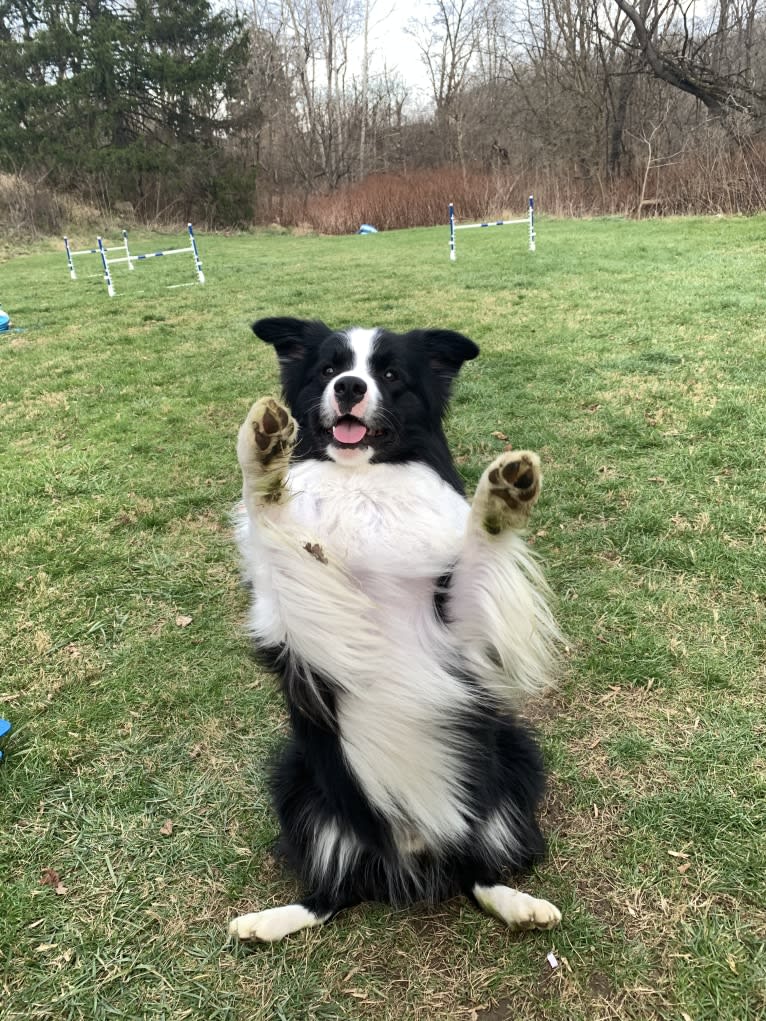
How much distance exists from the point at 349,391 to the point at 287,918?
1532 mm

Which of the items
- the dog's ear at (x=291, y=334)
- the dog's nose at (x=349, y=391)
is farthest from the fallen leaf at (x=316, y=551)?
the dog's ear at (x=291, y=334)

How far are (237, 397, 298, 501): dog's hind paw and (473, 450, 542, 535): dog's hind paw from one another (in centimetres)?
51

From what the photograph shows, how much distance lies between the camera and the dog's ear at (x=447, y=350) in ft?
7.30

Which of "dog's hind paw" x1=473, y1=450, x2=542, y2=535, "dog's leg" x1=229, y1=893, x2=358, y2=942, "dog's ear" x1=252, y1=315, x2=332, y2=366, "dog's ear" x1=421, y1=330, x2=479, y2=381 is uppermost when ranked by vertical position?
"dog's ear" x1=252, y1=315, x2=332, y2=366

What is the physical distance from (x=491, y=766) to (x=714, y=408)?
161 inches

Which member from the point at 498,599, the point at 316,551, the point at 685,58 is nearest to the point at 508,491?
the point at 498,599

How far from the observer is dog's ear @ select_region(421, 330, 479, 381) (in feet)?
7.30

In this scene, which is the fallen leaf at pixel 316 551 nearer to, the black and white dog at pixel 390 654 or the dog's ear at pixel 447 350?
the black and white dog at pixel 390 654

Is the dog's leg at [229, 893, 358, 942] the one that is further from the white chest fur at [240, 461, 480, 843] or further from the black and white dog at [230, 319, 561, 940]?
the white chest fur at [240, 461, 480, 843]

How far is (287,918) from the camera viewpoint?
5.94ft

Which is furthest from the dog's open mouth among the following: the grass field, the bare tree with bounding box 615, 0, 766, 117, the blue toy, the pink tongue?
the bare tree with bounding box 615, 0, 766, 117

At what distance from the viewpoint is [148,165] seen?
2556cm

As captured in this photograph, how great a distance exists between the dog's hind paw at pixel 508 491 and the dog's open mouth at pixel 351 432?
45 centimetres

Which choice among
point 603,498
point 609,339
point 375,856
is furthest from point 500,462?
point 609,339
